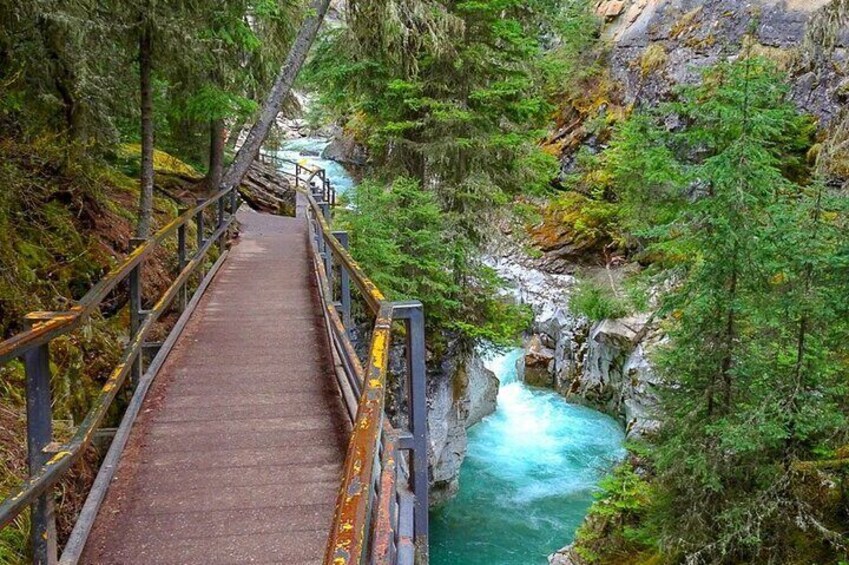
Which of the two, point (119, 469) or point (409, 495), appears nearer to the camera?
point (409, 495)

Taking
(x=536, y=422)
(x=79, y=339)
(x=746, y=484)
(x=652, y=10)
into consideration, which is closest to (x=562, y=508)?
(x=536, y=422)

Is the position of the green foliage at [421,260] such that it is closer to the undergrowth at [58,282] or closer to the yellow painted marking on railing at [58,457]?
the undergrowth at [58,282]

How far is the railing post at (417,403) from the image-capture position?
2.94 m

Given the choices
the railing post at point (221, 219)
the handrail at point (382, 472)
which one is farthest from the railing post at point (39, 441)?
the railing post at point (221, 219)

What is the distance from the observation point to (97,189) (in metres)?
7.37

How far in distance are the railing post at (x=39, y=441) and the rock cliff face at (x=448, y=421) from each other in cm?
980

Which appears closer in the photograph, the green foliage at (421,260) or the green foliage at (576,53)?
the green foliage at (421,260)

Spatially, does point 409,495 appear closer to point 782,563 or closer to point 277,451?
point 277,451

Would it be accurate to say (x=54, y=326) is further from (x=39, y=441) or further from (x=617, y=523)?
(x=617, y=523)

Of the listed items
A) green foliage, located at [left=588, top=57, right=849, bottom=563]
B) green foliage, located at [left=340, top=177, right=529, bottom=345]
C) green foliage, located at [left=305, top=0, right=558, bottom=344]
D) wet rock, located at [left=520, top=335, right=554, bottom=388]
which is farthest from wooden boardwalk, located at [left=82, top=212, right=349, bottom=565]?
wet rock, located at [left=520, top=335, right=554, bottom=388]

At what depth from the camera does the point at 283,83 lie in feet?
45.5

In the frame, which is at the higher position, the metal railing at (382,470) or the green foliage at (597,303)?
the metal railing at (382,470)

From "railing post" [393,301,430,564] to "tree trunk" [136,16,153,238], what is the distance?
6.68 meters

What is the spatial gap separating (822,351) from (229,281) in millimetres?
7845
